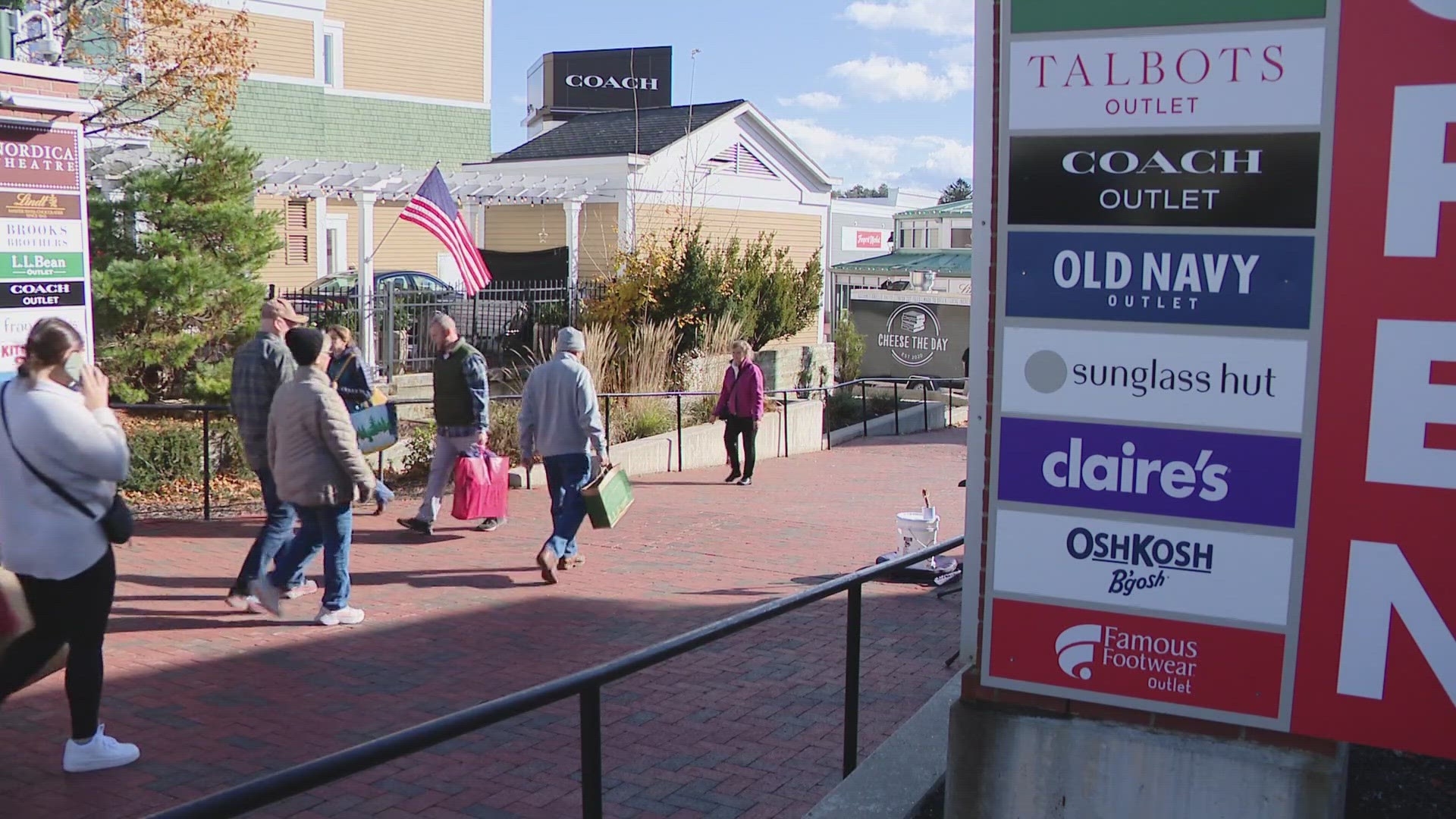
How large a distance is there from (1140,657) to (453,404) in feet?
23.3

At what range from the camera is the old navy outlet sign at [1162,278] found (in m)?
3.48

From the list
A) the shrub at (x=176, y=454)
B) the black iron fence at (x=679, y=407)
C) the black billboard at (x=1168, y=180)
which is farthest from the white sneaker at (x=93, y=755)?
the shrub at (x=176, y=454)

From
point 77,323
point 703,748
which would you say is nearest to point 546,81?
point 77,323

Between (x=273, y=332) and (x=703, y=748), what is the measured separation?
156 inches

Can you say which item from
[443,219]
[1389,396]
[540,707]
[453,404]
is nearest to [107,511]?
[540,707]

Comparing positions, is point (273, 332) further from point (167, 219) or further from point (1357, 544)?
point (167, 219)

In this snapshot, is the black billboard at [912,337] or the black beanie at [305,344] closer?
the black beanie at [305,344]

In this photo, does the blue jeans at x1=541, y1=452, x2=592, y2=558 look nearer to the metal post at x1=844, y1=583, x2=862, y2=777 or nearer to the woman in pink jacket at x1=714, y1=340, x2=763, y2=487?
the metal post at x1=844, y1=583, x2=862, y2=777

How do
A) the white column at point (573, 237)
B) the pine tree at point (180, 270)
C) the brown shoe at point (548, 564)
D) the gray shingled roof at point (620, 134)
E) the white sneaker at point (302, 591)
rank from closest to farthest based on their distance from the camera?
the white sneaker at point (302, 591) → the brown shoe at point (548, 564) → the pine tree at point (180, 270) → the white column at point (573, 237) → the gray shingled roof at point (620, 134)

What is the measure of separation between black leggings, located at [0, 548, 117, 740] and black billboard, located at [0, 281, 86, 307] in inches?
197

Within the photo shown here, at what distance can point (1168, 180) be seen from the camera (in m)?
3.62

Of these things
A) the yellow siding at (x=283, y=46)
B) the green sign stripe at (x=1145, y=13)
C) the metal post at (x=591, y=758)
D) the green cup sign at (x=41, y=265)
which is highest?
the yellow siding at (x=283, y=46)

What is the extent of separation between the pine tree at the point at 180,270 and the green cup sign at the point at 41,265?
4.25m

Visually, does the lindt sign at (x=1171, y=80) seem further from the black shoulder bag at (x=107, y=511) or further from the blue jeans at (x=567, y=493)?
the blue jeans at (x=567, y=493)
